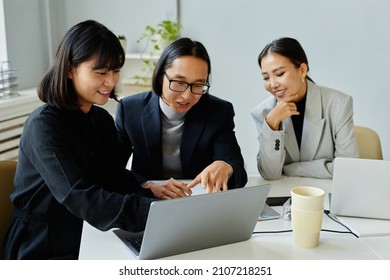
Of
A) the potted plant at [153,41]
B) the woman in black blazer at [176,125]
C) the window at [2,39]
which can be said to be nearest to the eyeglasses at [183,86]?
the woman in black blazer at [176,125]

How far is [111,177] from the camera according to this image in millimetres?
1702

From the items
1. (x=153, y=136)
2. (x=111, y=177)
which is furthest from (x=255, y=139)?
(x=111, y=177)

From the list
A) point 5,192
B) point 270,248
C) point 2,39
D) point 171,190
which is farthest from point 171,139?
point 2,39

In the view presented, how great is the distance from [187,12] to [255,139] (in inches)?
38.7

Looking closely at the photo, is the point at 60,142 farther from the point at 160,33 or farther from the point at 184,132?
the point at 160,33

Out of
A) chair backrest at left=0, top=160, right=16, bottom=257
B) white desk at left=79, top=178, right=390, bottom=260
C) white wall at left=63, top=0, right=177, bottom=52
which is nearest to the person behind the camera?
white desk at left=79, top=178, right=390, bottom=260

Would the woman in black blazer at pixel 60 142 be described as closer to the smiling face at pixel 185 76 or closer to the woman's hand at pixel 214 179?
the woman's hand at pixel 214 179

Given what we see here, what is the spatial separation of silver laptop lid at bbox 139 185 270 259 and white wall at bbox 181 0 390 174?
2116 millimetres

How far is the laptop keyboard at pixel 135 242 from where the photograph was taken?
125 centimetres

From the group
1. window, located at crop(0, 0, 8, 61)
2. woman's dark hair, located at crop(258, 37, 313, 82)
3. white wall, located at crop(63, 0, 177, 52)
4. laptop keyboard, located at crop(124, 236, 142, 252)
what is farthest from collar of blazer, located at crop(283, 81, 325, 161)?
window, located at crop(0, 0, 8, 61)

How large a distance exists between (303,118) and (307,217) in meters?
0.91

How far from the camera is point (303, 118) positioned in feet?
6.86

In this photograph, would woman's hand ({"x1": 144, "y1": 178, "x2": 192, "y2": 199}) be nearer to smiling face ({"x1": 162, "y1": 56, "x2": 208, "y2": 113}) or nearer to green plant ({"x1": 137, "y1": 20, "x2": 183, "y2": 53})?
smiling face ({"x1": 162, "y1": 56, "x2": 208, "y2": 113})

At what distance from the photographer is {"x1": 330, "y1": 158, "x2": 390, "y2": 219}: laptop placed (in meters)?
1.40
